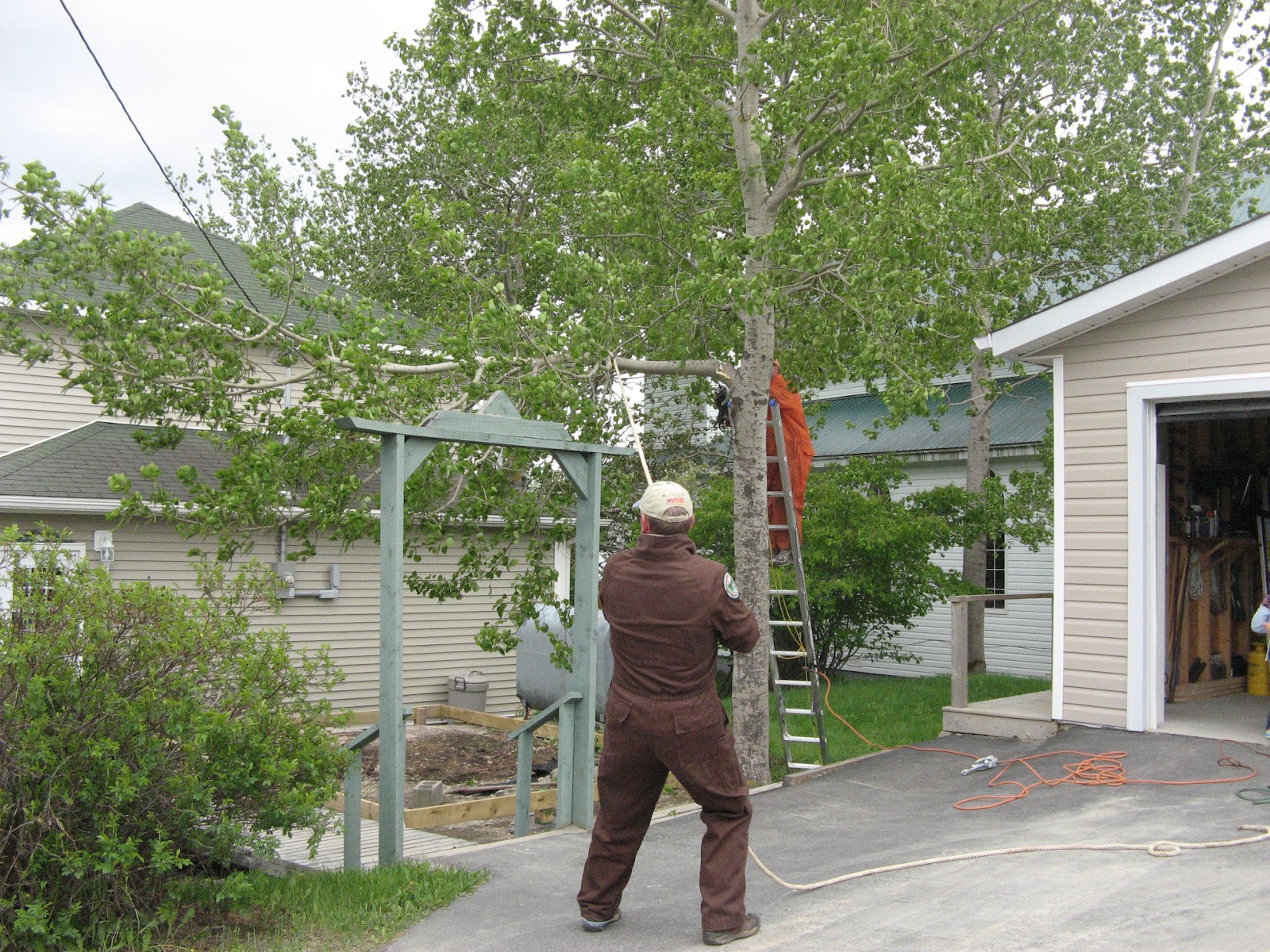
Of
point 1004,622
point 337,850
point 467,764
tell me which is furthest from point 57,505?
point 1004,622

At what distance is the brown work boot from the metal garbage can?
38.0ft

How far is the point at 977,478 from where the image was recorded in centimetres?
1739

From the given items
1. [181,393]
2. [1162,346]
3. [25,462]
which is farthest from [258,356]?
[1162,346]

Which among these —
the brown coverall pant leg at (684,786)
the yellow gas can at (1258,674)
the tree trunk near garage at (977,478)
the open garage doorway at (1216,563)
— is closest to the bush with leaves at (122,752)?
the brown coverall pant leg at (684,786)

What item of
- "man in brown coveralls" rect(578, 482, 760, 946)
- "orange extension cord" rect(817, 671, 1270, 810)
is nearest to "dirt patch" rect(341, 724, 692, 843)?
"orange extension cord" rect(817, 671, 1270, 810)

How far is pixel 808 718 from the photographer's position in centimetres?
1434

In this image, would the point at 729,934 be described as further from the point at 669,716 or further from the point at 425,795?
the point at 425,795

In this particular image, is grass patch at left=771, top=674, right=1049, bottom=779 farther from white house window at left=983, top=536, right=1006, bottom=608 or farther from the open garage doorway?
the open garage doorway

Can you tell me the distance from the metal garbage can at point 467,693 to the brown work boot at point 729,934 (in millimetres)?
11587

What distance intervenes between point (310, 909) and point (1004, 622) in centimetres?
1597

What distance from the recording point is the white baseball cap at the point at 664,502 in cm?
542

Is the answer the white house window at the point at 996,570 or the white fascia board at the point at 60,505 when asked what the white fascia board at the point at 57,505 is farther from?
the white house window at the point at 996,570

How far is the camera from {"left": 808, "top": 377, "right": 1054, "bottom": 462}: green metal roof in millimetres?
19703

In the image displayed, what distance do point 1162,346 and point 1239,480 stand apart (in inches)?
130
